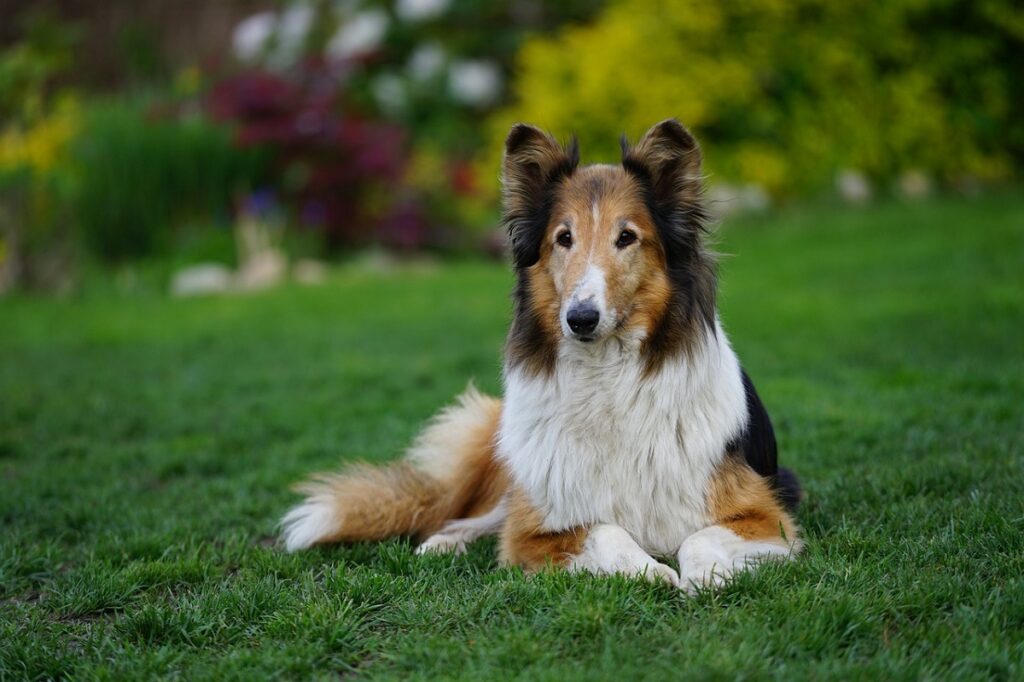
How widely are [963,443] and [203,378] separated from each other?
19.7 feet

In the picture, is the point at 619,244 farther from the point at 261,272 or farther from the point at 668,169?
the point at 261,272

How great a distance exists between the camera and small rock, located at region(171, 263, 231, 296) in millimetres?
12945

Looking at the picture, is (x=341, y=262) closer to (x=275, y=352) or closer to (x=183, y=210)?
(x=183, y=210)

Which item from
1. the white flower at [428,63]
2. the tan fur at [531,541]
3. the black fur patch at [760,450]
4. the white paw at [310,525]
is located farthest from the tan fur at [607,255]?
the white flower at [428,63]

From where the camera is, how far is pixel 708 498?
3.89m

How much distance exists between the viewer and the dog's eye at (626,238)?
12.9 feet

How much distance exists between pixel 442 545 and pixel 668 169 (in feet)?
6.11

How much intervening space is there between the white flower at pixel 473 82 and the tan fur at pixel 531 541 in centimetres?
1350

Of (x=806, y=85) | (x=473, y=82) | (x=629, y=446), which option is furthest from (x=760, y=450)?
(x=473, y=82)

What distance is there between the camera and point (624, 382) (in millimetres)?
3914

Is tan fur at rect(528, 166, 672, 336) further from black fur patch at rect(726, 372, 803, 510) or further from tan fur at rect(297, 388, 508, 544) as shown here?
tan fur at rect(297, 388, 508, 544)

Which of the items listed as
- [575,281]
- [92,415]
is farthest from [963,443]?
[92,415]

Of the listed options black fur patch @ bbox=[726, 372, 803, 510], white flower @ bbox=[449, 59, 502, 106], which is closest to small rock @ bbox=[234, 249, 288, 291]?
white flower @ bbox=[449, 59, 502, 106]

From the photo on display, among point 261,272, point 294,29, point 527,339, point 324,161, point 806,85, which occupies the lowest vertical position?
point 261,272
